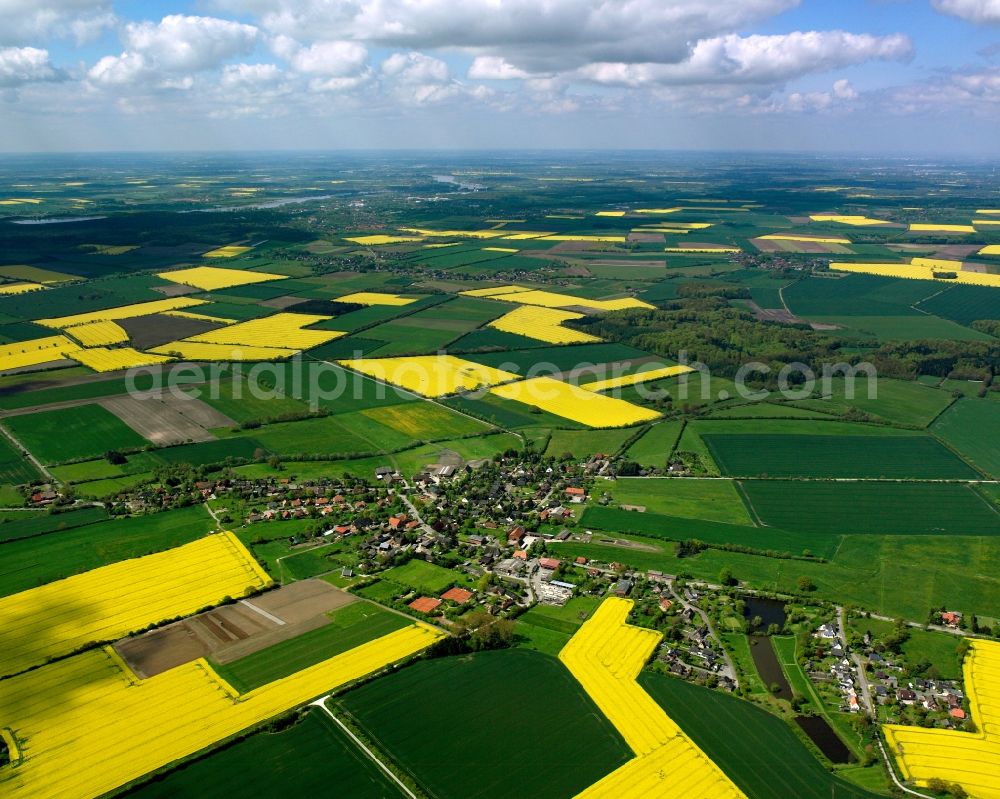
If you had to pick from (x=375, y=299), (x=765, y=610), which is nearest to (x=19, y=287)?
(x=375, y=299)

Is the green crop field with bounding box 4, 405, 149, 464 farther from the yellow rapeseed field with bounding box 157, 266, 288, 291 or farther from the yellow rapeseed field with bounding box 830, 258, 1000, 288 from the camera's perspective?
the yellow rapeseed field with bounding box 830, 258, 1000, 288

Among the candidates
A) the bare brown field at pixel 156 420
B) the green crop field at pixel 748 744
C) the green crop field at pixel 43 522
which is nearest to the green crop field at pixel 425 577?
the green crop field at pixel 748 744

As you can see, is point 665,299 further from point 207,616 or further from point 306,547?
point 207,616

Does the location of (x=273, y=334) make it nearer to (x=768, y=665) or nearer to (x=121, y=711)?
(x=121, y=711)

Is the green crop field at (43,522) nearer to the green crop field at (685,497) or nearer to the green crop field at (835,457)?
the green crop field at (685,497)

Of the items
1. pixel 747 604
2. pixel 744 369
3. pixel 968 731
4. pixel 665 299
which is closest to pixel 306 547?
pixel 747 604

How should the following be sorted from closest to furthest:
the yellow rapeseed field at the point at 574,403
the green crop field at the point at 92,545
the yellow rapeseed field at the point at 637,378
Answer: the green crop field at the point at 92,545, the yellow rapeseed field at the point at 574,403, the yellow rapeseed field at the point at 637,378
